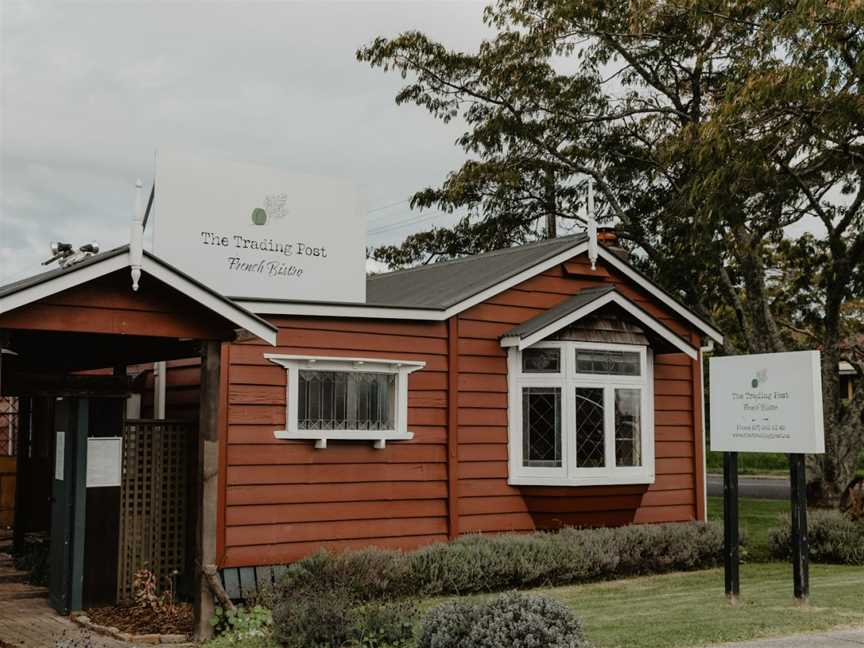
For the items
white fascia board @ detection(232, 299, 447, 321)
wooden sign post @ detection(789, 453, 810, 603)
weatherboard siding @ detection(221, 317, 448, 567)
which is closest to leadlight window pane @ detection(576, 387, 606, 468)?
weatherboard siding @ detection(221, 317, 448, 567)

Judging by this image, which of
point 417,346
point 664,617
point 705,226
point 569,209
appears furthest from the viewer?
point 569,209

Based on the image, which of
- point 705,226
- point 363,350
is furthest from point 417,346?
point 705,226

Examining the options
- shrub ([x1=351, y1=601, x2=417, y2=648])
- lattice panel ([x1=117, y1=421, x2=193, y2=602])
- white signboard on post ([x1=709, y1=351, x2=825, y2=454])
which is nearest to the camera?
shrub ([x1=351, y1=601, x2=417, y2=648])

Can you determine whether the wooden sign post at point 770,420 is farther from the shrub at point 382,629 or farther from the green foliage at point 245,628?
the green foliage at point 245,628

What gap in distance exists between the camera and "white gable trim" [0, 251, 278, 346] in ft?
24.6

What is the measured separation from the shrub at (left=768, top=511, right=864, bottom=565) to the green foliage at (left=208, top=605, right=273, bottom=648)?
8238 millimetres

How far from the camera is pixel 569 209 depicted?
24.5 metres

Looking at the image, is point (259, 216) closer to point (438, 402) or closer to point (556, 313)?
point (438, 402)

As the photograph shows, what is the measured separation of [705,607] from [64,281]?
6342mm

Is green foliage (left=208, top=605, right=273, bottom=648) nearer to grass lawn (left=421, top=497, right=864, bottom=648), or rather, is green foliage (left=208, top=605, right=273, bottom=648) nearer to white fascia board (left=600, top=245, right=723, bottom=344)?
grass lawn (left=421, top=497, right=864, bottom=648)

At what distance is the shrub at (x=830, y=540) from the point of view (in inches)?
527

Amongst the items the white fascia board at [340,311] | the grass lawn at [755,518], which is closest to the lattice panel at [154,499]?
the white fascia board at [340,311]

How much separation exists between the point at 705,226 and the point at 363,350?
8075 millimetres

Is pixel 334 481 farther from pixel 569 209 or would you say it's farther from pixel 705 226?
pixel 569 209
